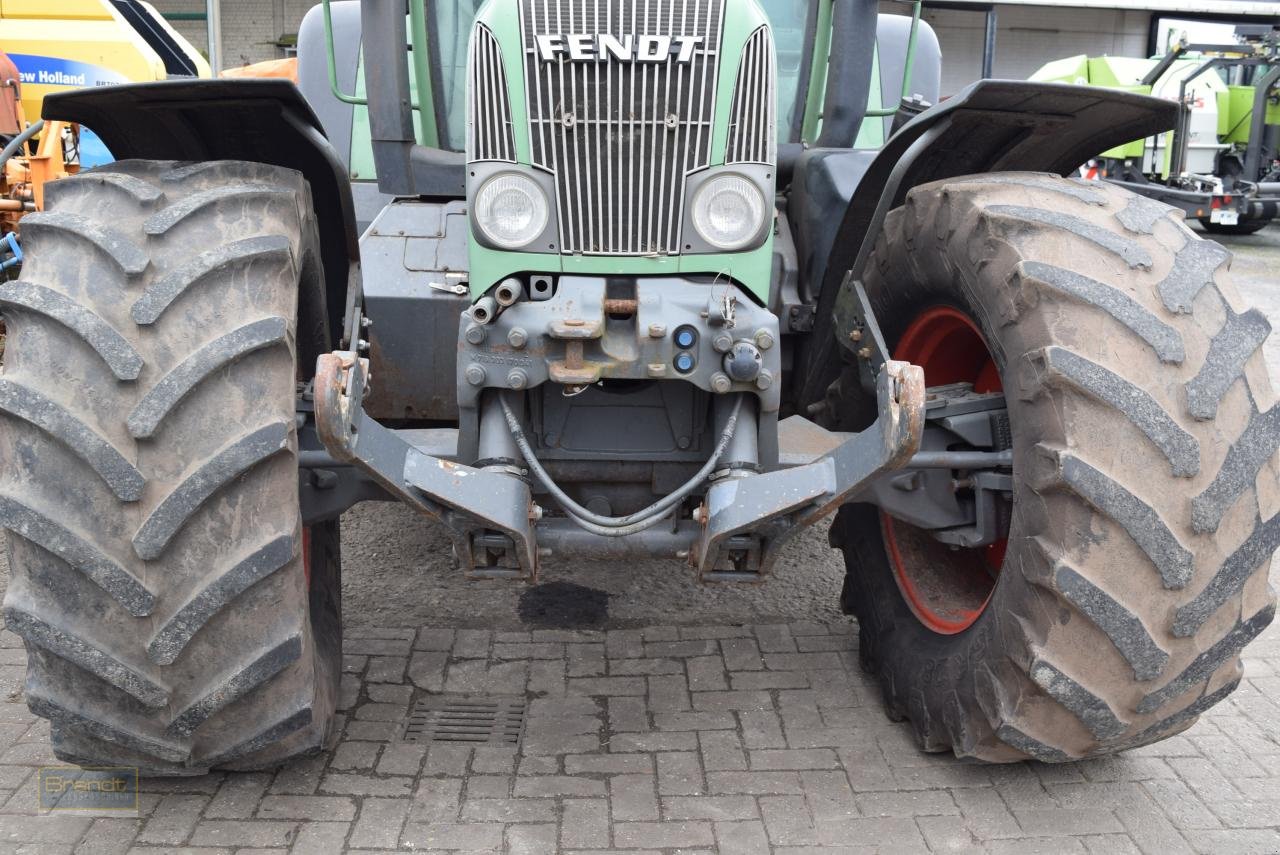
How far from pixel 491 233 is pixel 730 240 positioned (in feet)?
1.99

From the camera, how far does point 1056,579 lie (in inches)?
103

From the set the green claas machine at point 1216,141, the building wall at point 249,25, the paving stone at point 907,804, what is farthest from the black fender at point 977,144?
the building wall at point 249,25

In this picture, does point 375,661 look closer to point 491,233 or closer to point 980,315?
point 491,233

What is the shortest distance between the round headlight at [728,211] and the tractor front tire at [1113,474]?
0.52m

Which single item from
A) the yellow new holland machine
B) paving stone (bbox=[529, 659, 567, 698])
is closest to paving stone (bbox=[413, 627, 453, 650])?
paving stone (bbox=[529, 659, 567, 698])

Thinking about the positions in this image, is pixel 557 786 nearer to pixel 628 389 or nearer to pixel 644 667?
pixel 644 667

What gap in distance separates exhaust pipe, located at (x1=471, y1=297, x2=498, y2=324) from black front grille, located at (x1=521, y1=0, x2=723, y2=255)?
26 cm

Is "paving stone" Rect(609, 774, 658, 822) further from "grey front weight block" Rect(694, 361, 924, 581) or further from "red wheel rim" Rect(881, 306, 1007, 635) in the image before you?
"red wheel rim" Rect(881, 306, 1007, 635)

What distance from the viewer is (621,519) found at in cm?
298

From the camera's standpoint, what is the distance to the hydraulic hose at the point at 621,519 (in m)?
2.92

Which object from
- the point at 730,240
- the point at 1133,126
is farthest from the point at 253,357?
the point at 1133,126

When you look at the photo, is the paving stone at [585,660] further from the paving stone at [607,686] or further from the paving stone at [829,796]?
the paving stone at [829,796]

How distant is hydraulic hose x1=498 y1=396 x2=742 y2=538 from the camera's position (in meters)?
2.92

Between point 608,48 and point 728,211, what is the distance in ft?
1.64
